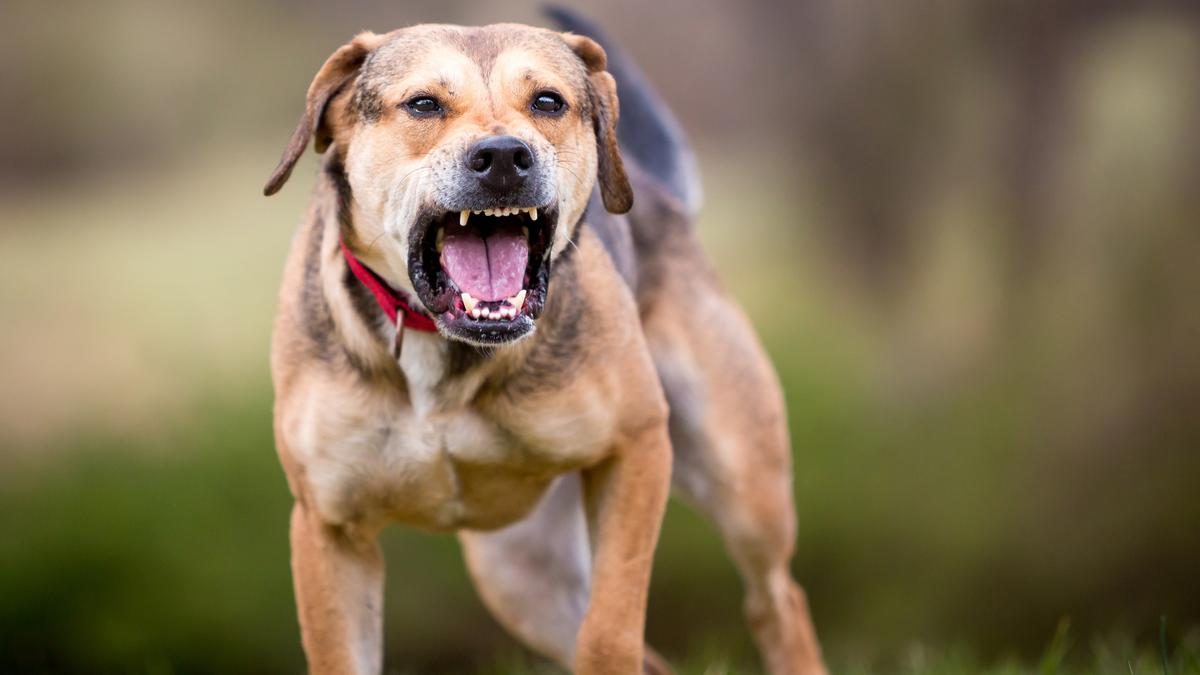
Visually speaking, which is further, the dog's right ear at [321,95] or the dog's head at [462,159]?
the dog's right ear at [321,95]

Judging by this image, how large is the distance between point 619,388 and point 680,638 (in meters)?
6.01

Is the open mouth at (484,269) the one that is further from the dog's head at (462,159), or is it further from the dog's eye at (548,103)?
the dog's eye at (548,103)

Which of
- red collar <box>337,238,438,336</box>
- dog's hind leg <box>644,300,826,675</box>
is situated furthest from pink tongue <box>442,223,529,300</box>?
dog's hind leg <box>644,300,826,675</box>

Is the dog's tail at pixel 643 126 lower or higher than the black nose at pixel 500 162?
lower

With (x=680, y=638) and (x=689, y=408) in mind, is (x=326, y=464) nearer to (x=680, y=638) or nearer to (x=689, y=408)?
(x=689, y=408)

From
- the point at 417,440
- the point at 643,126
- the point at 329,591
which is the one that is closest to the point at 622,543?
the point at 417,440

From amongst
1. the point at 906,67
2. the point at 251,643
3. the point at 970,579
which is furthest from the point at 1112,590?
the point at 251,643

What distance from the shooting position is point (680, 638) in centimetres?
990

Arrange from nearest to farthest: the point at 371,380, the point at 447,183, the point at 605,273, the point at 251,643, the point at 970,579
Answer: the point at 447,183 → the point at 371,380 → the point at 605,273 → the point at 251,643 → the point at 970,579

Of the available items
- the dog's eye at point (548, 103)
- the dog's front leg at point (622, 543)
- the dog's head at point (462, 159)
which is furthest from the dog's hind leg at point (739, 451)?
the dog's eye at point (548, 103)

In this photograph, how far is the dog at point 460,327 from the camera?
3.76 metres

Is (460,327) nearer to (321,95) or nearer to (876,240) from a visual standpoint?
(321,95)

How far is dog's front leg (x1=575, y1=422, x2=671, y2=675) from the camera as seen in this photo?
404 centimetres

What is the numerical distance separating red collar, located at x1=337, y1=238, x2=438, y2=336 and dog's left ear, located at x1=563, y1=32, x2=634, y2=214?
58cm
